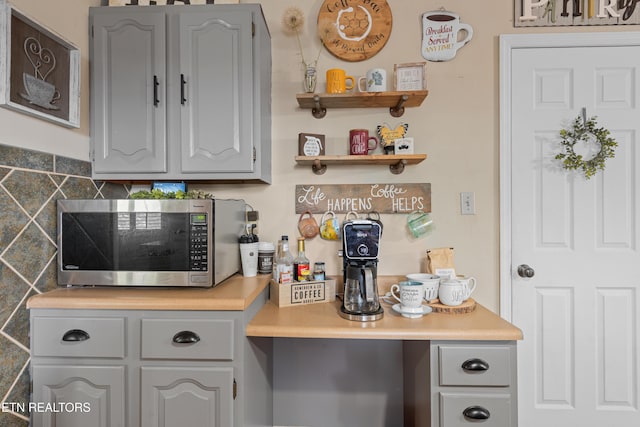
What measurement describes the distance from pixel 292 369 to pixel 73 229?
125cm

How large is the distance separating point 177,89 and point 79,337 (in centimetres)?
110

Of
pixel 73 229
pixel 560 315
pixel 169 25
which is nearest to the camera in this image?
pixel 73 229

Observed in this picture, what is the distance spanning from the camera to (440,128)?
1815mm

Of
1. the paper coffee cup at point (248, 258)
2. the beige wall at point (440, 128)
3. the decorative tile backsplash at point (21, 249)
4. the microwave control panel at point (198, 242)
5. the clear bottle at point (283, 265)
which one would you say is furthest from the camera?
the beige wall at point (440, 128)

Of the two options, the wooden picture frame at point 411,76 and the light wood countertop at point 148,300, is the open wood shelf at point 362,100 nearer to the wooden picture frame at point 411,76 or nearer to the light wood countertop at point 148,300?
the wooden picture frame at point 411,76

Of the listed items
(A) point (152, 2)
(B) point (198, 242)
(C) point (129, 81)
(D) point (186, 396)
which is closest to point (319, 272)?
(B) point (198, 242)

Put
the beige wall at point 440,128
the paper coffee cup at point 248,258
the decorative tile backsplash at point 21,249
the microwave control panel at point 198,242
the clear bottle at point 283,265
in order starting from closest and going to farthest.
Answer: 1. the decorative tile backsplash at point 21,249
2. the microwave control panel at point 198,242
3. the clear bottle at point 283,265
4. the paper coffee cup at point 248,258
5. the beige wall at point 440,128

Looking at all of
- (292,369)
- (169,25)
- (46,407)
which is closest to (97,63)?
(169,25)

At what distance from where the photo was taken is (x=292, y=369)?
1.83 m

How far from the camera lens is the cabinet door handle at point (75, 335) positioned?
3.95ft

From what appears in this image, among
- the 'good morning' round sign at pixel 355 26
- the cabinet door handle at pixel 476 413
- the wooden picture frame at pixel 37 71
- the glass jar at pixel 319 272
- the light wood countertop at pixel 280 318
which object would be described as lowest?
the cabinet door handle at pixel 476 413

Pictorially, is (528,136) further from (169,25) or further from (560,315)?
(169,25)

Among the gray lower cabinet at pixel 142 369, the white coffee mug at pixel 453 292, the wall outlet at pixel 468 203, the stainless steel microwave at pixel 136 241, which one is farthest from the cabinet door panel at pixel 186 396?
the wall outlet at pixel 468 203

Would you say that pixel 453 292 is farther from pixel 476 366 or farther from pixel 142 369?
pixel 142 369
